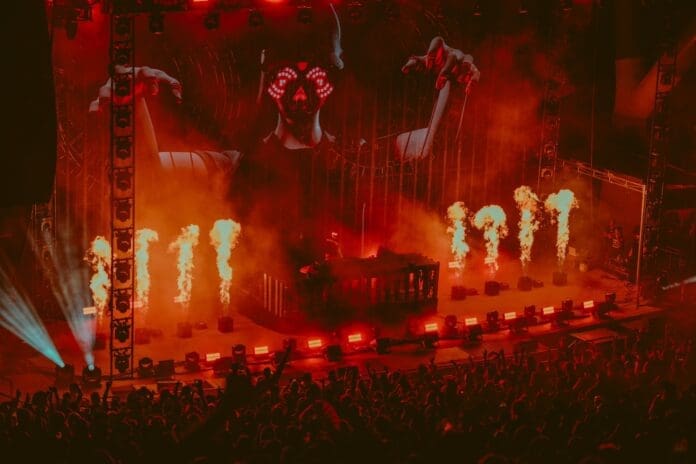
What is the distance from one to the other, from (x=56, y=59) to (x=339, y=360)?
868cm

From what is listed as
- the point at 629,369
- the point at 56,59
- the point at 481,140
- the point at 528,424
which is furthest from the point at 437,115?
the point at 528,424

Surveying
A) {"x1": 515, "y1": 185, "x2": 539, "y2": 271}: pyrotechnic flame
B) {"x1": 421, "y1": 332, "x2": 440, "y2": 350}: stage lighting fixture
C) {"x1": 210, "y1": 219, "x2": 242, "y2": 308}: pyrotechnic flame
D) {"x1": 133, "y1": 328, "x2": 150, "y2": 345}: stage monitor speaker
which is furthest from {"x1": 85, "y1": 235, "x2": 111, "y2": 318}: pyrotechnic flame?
{"x1": 515, "y1": 185, "x2": 539, "y2": 271}: pyrotechnic flame

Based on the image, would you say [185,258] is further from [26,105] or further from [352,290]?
[26,105]

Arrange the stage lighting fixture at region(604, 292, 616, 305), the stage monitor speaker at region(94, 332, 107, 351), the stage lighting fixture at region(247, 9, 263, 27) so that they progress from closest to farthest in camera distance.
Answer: the stage lighting fixture at region(247, 9, 263, 27), the stage monitor speaker at region(94, 332, 107, 351), the stage lighting fixture at region(604, 292, 616, 305)

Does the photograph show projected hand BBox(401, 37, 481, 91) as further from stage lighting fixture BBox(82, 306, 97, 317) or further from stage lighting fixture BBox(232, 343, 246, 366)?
stage lighting fixture BBox(82, 306, 97, 317)

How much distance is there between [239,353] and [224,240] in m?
4.43

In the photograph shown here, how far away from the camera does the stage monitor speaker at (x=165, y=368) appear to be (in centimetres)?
1736

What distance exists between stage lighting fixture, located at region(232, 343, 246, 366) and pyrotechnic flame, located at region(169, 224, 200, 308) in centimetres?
329

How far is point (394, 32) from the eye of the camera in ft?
74.9

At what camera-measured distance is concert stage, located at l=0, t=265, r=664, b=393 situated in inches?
A: 697

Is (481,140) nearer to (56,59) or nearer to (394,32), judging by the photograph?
(394,32)

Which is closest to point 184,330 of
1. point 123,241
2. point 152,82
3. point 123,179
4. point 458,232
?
point 123,241

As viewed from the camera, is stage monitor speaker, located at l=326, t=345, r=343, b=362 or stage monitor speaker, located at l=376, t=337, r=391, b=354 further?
stage monitor speaker, located at l=376, t=337, r=391, b=354

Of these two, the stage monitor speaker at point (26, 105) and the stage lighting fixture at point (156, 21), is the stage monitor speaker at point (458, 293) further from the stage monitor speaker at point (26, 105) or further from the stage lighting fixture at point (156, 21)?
the stage monitor speaker at point (26, 105)
